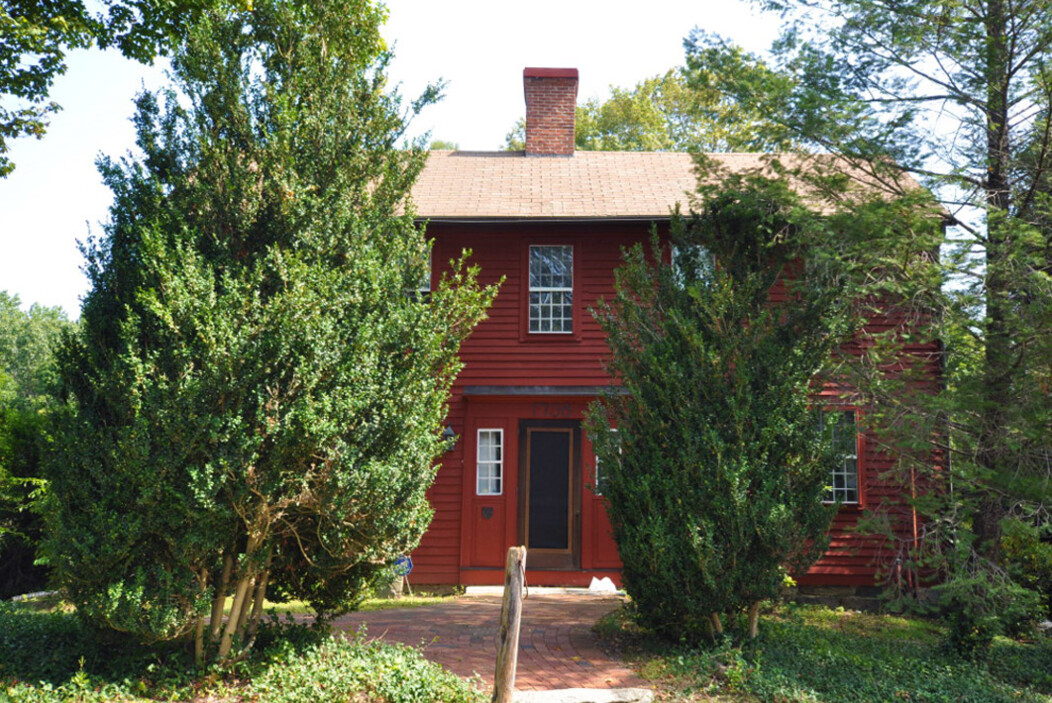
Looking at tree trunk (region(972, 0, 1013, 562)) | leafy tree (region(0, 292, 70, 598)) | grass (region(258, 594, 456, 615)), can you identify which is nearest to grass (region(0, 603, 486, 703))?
grass (region(258, 594, 456, 615))

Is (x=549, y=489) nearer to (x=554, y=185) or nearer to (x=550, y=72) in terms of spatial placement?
(x=554, y=185)

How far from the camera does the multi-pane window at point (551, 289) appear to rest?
13133 mm

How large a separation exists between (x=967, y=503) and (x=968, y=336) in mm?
1812

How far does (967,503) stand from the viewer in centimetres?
839

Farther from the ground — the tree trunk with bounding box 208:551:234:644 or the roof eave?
the roof eave

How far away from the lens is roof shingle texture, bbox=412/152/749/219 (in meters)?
12.8

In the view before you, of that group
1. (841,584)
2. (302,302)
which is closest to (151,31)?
(302,302)

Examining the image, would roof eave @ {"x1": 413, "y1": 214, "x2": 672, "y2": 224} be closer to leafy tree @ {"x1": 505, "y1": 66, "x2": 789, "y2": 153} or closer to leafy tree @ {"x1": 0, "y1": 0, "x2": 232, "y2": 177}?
leafy tree @ {"x1": 0, "y1": 0, "x2": 232, "y2": 177}

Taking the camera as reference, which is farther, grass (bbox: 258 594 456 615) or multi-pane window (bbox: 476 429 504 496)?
multi-pane window (bbox: 476 429 504 496)

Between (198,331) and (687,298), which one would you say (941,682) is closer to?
(687,298)

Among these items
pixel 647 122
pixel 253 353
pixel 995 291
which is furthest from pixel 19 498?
pixel 647 122

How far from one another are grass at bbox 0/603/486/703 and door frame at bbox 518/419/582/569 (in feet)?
19.5

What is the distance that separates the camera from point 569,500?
12812 mm

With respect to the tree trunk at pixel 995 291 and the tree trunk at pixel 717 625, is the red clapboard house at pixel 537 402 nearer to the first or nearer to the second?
the tree trunk at pixel 995 291
